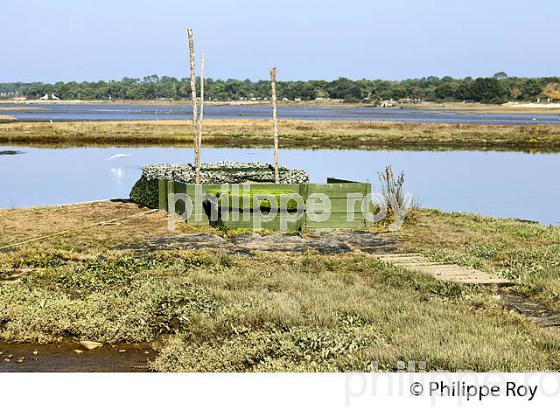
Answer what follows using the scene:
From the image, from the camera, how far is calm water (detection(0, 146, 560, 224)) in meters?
32.2

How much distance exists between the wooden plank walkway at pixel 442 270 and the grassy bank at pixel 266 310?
0.55m

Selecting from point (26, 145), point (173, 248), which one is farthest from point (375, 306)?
point (26, 145)

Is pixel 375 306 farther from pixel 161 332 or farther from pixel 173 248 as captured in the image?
pixel 173 248

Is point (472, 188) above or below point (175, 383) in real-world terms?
below

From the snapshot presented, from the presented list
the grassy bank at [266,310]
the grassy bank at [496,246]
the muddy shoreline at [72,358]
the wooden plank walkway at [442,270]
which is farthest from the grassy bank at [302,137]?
the muddy shoreline at [72,358]

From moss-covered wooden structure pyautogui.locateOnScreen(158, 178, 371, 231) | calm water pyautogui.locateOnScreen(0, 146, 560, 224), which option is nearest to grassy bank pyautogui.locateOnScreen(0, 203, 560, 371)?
moss-covered wooden structure pyautogui.locateOnScreen(158, 178, 371, 231)

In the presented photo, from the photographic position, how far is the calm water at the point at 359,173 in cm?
3222

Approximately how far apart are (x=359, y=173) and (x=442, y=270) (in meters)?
27.3

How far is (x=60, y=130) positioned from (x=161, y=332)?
7156 centimetres

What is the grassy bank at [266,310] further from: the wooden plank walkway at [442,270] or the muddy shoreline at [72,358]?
the wooden plank walkway at [442,270]

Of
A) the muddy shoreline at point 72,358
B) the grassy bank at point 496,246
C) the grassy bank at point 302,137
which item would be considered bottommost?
the grassy bank at point 302,137

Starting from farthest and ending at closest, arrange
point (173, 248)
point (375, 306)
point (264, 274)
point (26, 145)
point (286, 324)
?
point (26, 145)
point (173, 248)
point (264, 274)
point (375, 306)
point (286, 324)

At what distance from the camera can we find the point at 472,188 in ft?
125

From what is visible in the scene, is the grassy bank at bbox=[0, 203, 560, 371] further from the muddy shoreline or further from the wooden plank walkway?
the wooden plank walkway
